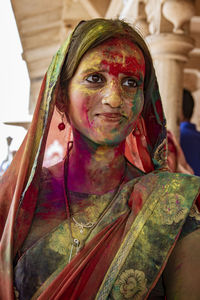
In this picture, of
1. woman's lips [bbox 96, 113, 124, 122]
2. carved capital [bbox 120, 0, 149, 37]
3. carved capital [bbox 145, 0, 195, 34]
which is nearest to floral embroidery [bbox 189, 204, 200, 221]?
woman's lips [bbox 96, 113, 124, 122]

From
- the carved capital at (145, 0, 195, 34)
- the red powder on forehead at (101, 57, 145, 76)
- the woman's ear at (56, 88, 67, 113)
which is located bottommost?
the woman's ear at (56, 88, 67, 113)

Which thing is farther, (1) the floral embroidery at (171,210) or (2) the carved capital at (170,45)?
(2) the carved capital at (170,45)

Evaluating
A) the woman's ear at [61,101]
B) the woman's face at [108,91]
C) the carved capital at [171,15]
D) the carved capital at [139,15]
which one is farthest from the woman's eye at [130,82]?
the carved capital at [139,15]

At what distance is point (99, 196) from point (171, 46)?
11.1ft

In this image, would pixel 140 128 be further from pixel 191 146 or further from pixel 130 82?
pixel 191 146

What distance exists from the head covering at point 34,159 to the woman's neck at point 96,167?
14 centimetres

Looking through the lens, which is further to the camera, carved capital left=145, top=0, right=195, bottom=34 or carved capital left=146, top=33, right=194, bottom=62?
carved capital left=146, top=33, right=194, bottom=62

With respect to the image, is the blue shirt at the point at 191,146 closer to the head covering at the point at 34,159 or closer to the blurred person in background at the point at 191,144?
the blurred person in background at the point at 191,144

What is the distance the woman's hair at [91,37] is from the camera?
1.69m

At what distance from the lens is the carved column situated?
469cm

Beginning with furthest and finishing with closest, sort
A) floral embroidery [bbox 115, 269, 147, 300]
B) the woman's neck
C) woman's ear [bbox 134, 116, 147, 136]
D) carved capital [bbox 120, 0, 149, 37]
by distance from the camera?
carved capital [bbox 120, 0, 149, 37]
woman's ear [bbox 134, 116, 147, 136]
the woman's neck
floral embroidery [bbox 115, 269, 147, 300]

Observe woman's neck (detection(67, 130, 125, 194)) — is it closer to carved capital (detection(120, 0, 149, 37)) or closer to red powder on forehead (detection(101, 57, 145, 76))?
red powder on forehead (detection(101, 57, 145, 76))

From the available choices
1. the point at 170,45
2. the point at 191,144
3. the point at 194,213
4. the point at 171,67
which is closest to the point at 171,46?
the point at 170,45

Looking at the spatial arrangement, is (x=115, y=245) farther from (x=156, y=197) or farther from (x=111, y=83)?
(x=111, y=83)
